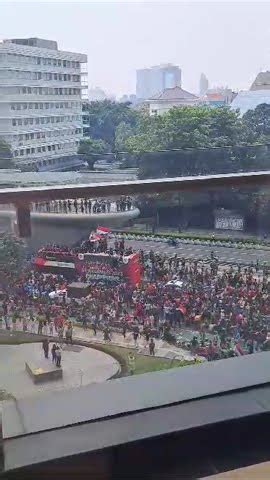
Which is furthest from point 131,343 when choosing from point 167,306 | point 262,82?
point 262,82

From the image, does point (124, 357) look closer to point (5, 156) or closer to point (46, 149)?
point (5, 156)

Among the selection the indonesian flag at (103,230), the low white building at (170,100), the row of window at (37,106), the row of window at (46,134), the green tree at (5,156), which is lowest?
the indonesian flag at (103,230)

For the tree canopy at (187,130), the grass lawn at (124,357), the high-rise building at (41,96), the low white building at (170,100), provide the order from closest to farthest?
1. the grass lawn at (124,357)
2. the tree canopy at (187,130)
3. the high-rise building at (41,96)
4. the low white building at (170,100)

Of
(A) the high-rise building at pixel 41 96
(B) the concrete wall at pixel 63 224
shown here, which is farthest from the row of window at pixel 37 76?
(B) the concrete wall at pixel 63 224

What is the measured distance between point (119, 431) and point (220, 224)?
2.52 ft

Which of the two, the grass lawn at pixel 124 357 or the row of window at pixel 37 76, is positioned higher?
the row of window at pixel 37 76

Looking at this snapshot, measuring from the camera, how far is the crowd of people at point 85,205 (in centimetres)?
127

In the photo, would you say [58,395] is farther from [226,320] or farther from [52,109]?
[52,109]

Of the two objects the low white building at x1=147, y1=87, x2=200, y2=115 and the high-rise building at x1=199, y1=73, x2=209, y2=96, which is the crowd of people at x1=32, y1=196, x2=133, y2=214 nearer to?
the low white building at x1=147, y1=87, x2=200, y2=115

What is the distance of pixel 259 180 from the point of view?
1413 mm

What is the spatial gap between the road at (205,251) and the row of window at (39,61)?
43.5 inches

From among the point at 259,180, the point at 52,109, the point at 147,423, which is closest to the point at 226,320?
the point at 259,180

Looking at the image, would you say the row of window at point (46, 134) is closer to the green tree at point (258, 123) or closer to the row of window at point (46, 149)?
the row of window at point (46, 149)

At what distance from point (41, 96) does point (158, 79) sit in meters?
0.77
